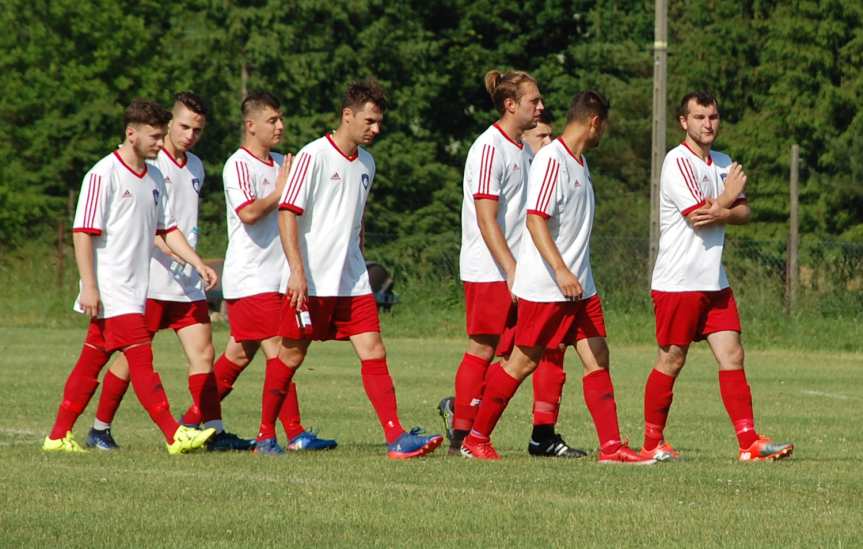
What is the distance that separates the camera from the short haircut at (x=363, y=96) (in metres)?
10.8

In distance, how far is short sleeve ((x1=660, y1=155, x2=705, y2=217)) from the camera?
35.5 feet

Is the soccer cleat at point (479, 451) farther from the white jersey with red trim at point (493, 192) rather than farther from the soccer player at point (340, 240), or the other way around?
the white jersey with red trim at point (493, 192)

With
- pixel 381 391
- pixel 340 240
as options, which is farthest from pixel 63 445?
pixel 340 240

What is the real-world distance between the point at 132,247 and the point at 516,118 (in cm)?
242

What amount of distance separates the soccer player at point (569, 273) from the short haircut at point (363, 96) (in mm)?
1115

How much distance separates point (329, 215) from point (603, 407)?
1.97m

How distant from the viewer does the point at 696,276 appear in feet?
35.7

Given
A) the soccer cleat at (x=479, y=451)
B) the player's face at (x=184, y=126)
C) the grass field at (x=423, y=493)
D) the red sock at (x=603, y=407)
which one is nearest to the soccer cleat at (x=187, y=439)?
the grass field at (x=423, y=493)

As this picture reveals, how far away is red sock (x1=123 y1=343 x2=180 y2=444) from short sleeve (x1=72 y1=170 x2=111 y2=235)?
0.76m

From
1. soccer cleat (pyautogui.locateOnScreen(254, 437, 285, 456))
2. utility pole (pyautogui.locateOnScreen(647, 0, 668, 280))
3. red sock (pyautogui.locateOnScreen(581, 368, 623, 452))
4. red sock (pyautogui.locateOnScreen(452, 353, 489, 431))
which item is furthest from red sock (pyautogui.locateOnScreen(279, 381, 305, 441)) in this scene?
utility pole (pyautogui.locateOnScreen(647, 0, 668, 280))

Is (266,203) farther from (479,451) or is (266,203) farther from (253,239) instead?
(479,451)

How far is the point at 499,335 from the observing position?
11.2 m

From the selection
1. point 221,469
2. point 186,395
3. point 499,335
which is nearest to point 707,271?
point 499,335

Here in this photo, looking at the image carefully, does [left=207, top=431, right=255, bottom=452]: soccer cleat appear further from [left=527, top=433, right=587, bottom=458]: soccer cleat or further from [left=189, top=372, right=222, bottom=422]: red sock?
[left=527, top=433, right=587, bottom=458]: soccer cleat
